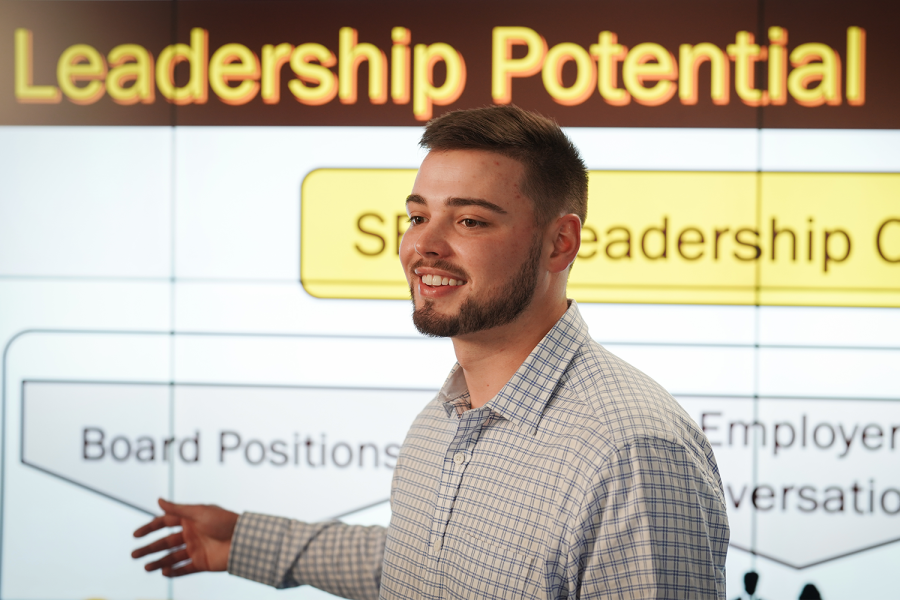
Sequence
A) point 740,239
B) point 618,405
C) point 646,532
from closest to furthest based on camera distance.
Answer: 1. point 646,532
2. point 618,405
3. point 740,239

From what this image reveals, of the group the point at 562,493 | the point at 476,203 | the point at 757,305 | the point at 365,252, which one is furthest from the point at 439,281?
the point at 757,305

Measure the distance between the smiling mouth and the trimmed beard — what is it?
31 mm

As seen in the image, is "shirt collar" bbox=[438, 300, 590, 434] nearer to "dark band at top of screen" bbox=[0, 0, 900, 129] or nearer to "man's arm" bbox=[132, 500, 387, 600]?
"man's arm" bbox=[132, 500, 387, 600]

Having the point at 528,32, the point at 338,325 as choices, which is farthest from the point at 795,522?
the point at 528,32

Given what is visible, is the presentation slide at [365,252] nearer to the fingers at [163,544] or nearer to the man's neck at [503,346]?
the fingers at [163,544]

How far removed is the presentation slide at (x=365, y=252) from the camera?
2148mm

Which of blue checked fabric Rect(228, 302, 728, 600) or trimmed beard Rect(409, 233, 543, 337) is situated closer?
blue checked fabric Rect(228, 302, 728, 600)

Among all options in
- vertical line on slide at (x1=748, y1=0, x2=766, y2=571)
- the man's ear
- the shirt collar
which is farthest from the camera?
vertical line on slide at (x1=748, y1=0, x2=766, y2=571)

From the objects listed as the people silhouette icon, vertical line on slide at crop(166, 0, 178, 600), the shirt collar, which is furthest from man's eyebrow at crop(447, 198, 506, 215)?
the people silhouette icon

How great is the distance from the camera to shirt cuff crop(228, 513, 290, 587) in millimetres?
1456

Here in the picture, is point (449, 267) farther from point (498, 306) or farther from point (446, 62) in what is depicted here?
point (446, 62)

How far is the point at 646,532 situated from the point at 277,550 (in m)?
0.91

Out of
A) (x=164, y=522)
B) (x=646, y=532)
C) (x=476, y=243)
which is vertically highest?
(x=476, y=243)

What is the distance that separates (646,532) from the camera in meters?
0.86
